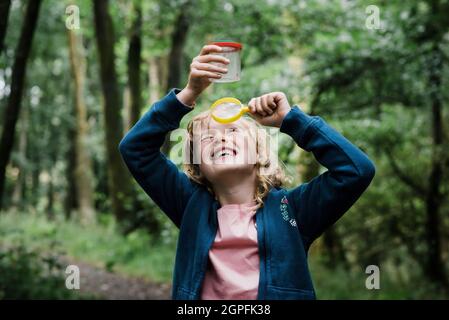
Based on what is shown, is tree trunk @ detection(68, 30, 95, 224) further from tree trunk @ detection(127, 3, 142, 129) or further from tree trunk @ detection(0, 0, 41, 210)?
→ tree trunk @ detection(0, 0, 41, 210)

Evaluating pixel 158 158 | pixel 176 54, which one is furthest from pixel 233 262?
pixel 176 54

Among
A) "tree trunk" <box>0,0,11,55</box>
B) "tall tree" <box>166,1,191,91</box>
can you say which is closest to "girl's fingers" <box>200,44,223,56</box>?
"tree trunk" <box>0,0,11,55</box>

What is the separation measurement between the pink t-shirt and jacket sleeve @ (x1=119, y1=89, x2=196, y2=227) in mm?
273

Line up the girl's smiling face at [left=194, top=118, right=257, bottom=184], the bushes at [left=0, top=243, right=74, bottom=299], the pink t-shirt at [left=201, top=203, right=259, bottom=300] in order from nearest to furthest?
the pink t-shirt at [left=201, top=203, right=259, bottom=300], the girl's smiling face at [left=194, top=118, right=257, bottom=184], the bushes at [left=0, top=243, right=74, bottom=299]

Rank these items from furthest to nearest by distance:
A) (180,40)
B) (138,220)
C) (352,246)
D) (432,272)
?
1. (352,246)
2. (138,220)
3. (180,40)
4. (432,272)

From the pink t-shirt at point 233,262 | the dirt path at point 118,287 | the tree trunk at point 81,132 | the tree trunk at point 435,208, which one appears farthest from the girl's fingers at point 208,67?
the tree trunk at point 81,132

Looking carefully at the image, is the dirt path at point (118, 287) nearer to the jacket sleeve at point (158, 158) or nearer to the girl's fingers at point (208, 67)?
the jacket sleeve at point (158, 158)

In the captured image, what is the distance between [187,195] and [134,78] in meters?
11.0

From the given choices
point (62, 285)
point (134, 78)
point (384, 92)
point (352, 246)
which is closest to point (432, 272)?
point (384, 92)

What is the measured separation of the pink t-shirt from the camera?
220 centimetres

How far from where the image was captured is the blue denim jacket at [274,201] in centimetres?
224

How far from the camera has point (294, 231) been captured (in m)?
2.31

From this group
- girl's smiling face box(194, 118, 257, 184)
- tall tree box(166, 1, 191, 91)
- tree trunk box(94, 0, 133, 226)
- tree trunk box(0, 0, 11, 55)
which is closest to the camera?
girl's smiling face box(194, 118, 257, 184)

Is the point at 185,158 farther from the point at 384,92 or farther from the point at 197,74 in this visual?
the point at 384,92
